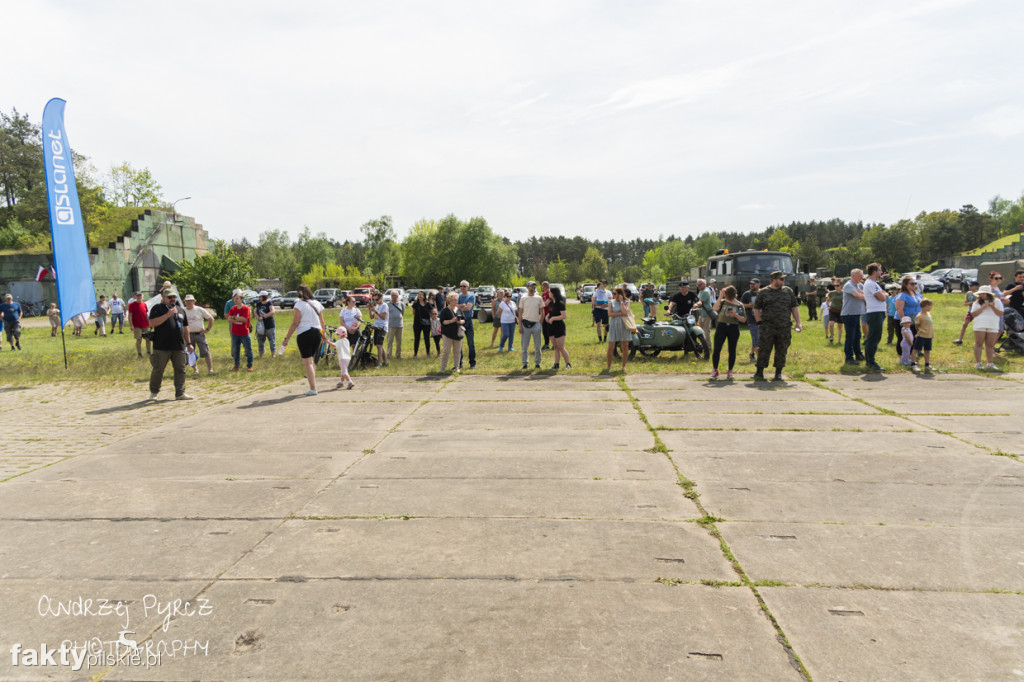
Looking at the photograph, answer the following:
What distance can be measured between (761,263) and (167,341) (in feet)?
66.2

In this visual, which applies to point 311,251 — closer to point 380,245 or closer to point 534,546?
point 380,245

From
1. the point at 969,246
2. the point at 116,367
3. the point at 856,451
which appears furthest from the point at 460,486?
the point at 969,246

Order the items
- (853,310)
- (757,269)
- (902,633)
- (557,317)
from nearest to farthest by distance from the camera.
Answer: (902,633), (853,310), (557,317), (757,269)

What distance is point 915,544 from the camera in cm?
382

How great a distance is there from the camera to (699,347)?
44.5 ft

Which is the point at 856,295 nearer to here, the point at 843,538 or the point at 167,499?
the point at 843,538

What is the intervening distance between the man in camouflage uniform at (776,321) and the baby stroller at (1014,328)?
6.21m

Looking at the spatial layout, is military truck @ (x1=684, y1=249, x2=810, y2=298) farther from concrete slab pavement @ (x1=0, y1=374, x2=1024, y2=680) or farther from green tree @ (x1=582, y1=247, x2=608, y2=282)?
green tree @ (x1=582, y1=247, x2=608, y2=282)

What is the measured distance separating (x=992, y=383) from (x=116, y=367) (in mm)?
17953

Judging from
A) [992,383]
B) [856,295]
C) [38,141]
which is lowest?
[992,383]

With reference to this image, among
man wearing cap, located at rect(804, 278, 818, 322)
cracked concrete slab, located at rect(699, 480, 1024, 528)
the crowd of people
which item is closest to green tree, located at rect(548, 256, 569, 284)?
man wearing cap, located at rect(804, 278, 818, 322)

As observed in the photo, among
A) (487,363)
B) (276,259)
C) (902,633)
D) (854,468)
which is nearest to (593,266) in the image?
(276,259)

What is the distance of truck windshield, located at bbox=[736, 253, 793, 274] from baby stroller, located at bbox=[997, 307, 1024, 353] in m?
9.88

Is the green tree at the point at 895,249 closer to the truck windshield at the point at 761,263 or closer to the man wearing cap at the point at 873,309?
the truck windshield at the point at 761,263
